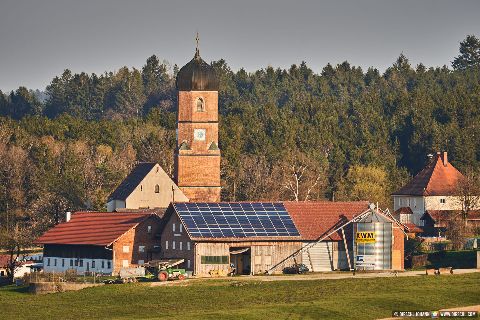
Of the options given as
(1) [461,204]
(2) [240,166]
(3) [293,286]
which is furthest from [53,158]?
(3) [293,286]

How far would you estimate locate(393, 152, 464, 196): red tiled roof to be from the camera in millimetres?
156125

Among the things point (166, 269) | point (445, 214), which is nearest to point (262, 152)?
point (445, 214)

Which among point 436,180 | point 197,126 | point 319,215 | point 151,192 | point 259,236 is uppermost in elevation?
point 197,126

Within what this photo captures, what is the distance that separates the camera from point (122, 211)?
13038cm

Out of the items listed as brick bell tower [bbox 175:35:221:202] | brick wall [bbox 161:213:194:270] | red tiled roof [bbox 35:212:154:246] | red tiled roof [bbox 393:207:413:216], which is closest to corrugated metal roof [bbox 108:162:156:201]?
brick bell tower [bbox 175:35:221:202]

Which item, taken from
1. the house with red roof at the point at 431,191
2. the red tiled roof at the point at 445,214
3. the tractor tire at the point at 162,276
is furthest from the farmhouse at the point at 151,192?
the house with red roof at the point at 431,191

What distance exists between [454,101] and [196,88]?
64703 millimetres

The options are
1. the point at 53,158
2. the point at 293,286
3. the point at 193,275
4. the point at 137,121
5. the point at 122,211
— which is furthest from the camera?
the point at 137,121

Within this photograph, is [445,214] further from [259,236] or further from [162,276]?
[162,276]

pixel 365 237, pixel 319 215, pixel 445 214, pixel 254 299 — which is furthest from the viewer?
pixel 445 214

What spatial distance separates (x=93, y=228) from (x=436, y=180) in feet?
158

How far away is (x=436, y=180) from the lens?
158 m

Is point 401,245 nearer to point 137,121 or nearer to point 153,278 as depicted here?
point 153,278

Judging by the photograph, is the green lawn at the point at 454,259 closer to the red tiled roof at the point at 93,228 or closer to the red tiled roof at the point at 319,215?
the red tiled roof at the point at 319,215
